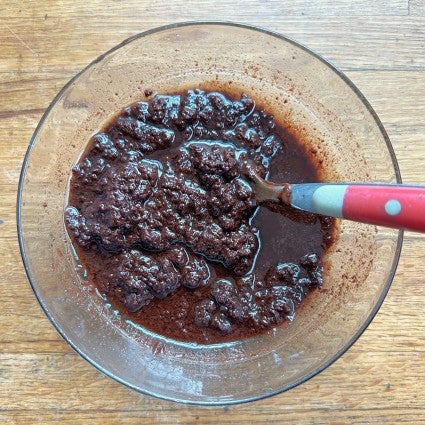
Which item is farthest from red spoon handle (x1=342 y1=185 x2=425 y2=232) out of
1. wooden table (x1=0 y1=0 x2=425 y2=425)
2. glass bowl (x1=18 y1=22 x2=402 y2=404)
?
wooden table (x1=0 y1=0 x2=425 y2=425)

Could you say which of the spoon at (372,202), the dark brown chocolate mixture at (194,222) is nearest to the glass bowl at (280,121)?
the dark brown chocolate mixture at (194,222)

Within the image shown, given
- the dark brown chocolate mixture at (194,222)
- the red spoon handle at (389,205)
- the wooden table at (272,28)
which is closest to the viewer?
the red spoon handle at (389,205)

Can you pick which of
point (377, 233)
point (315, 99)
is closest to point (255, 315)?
point (377, 233)

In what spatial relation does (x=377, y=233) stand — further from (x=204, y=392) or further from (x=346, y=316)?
(x=204, y=392)

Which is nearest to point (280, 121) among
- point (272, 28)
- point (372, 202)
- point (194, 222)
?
point (272, 28)

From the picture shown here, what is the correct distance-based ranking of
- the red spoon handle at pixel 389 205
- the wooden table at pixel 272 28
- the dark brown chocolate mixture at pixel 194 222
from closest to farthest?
1. the red spoon handle at pixel 389 205
2. the dark brown chocolate mixture at pixel 194 222
3. the wooden table at pixel 272 28

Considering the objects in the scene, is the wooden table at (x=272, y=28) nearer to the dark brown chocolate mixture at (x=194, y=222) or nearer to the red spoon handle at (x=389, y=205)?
the dark brown chocolate mixture at (x=194, y=222)

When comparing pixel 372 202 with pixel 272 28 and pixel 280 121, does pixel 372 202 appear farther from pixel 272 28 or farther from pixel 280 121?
pixel 272 28

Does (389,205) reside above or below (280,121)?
below
